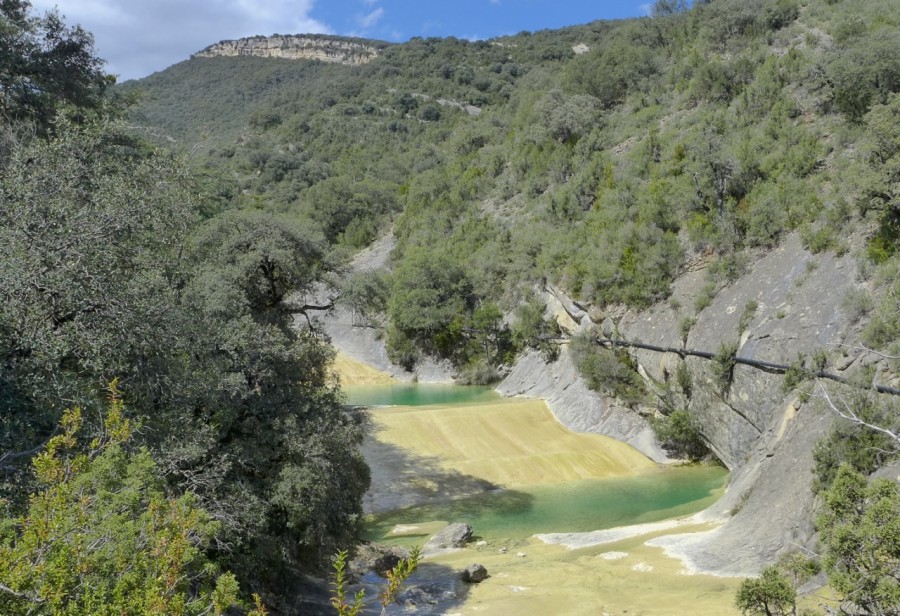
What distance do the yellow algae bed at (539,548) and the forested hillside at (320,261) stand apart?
2471mm

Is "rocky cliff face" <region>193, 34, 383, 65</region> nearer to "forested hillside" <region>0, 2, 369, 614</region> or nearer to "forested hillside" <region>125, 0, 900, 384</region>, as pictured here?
"forested hillside" <region>125, 0, 900, 384</region>

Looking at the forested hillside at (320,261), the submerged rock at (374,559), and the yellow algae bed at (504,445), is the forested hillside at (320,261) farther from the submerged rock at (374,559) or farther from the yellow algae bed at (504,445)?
the yellow algae bed at (504,445)

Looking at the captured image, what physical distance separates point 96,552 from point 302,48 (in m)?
155

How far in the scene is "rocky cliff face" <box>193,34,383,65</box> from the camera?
139250mm

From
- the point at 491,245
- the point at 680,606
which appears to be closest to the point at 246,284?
the point at 680,606

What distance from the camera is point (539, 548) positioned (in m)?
14.5

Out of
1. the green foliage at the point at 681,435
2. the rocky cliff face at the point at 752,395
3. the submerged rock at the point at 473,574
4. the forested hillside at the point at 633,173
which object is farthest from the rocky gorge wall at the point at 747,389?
the submerged rock at the point at 473,574

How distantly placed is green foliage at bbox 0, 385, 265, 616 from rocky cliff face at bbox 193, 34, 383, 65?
138712 millimetres

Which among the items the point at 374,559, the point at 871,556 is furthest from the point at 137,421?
the point at 374,559

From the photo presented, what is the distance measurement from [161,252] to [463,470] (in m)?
13.6

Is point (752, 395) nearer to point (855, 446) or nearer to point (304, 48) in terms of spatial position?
point (855, 446)

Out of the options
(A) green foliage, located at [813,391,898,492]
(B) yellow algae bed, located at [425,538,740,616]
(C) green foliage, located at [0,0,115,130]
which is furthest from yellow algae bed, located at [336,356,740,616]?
(C) green foliage, located at [0,0,115,130]

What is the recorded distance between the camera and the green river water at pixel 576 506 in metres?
16.6

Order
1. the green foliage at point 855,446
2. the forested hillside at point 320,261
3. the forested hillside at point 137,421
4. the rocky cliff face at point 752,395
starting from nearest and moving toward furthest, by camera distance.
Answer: the forested hillside at point 137,421, the forested hillside at point 320,261, the green foliage at point 855,446, the rocky cliff face at point 752,395
